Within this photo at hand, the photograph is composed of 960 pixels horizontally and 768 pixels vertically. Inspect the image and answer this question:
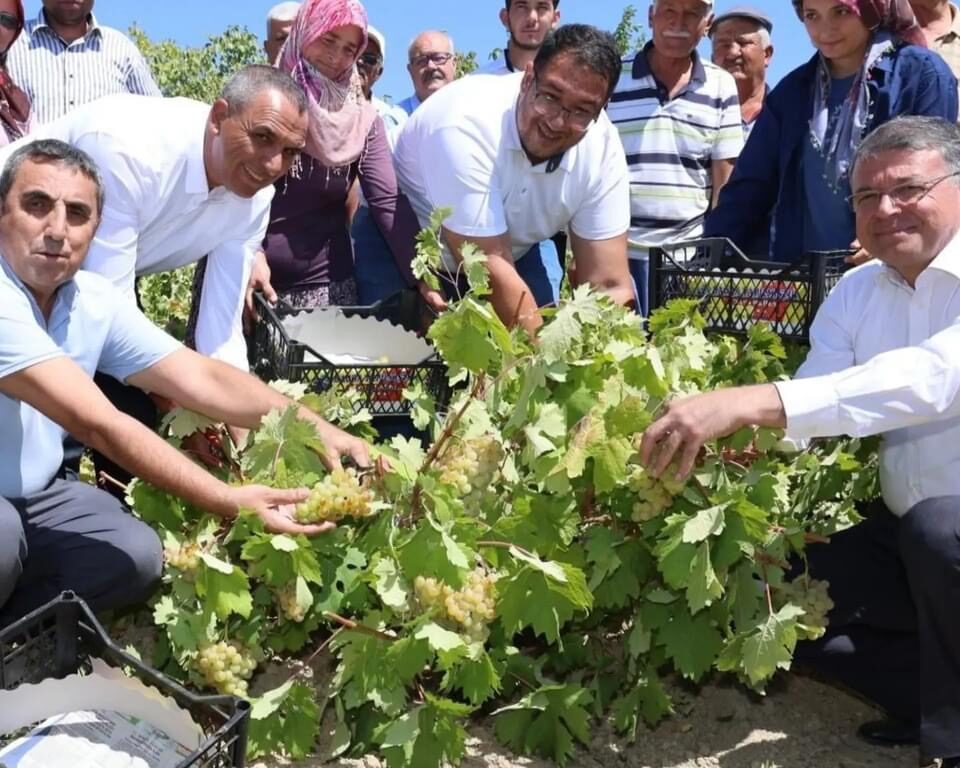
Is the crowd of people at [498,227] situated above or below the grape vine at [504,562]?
above

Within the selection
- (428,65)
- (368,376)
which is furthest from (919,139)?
(428,65)

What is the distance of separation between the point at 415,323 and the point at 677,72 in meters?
1.58

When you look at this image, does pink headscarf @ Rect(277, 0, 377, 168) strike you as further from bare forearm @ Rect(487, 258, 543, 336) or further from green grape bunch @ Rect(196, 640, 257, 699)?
green grape bunch @ Rect(196, 640, 257, 699)

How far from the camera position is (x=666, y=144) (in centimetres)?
492

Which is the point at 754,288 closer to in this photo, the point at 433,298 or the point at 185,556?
the point at 433,298

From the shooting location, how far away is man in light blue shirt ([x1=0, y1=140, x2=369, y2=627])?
2.92 m

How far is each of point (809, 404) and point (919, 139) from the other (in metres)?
0.72

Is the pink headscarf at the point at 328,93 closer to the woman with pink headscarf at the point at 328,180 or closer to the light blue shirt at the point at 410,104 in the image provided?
the woman with pink headscarf at the point at 328,180

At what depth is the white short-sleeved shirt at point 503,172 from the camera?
4.07m

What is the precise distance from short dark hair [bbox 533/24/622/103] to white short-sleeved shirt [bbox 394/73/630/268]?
253 mm

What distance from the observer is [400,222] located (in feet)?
14.9

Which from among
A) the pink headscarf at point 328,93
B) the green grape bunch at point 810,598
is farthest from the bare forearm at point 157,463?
the pink headscarf at point 328,93

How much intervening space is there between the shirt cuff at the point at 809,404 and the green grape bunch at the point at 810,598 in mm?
453

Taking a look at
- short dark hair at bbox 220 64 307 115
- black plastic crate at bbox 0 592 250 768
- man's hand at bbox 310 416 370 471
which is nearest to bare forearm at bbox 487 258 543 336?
short dark hair at bbox 220 64 307 115
